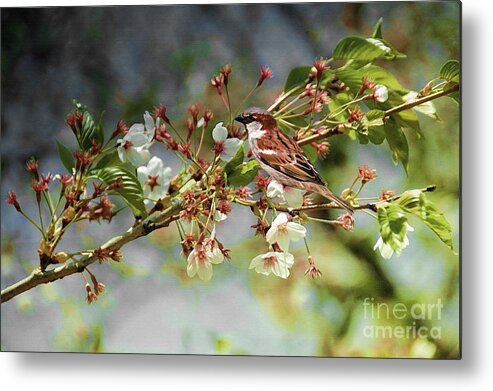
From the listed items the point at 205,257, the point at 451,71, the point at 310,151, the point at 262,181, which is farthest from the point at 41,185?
the point at 451,71

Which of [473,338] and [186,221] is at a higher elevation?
[186,221]

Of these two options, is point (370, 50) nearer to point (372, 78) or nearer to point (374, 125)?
point (372, 78)

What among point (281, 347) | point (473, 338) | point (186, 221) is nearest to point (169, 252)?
point (186, 221)

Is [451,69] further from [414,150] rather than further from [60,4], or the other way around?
[60,4]

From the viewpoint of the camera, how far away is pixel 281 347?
217cm

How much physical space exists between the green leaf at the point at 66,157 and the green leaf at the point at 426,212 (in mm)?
868

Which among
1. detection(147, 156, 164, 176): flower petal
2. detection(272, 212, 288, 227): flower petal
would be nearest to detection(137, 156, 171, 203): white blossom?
detection(147, 156, 164, 176): flower petal

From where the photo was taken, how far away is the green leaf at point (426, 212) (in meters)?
2.11

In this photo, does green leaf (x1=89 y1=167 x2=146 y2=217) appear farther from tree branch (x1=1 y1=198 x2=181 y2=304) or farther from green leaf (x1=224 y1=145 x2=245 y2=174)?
green leaf (x1=224 y1=145 x2=245 y2=174)

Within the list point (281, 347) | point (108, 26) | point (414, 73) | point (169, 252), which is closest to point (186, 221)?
point (169, 252)

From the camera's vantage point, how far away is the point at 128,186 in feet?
7.20

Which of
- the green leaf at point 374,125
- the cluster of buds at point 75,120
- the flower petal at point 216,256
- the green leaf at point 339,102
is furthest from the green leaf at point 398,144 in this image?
the cluster of buds at point 75,120

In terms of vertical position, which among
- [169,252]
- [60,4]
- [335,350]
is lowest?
[335,350]

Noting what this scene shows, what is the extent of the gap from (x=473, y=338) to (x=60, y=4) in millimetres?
1414
